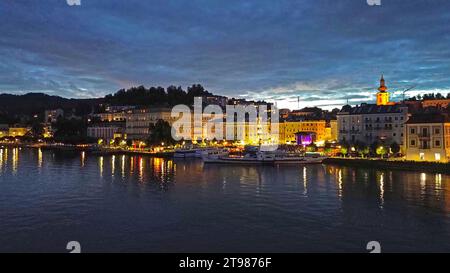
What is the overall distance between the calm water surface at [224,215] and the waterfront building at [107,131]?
4767 cm

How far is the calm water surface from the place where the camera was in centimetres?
1032

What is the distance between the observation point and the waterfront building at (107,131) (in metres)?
69.5

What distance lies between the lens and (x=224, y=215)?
13445 mm

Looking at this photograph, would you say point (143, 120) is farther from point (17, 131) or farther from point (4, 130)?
point (4, 130)

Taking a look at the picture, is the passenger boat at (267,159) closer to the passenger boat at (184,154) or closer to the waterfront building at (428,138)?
the passenger boat at (184,154)

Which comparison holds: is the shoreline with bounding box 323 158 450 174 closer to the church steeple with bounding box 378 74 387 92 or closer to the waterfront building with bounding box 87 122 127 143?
the church steeple with bounding box 378 74 387 92

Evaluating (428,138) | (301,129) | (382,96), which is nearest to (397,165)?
(428,138)

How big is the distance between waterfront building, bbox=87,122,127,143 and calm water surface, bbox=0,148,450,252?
47.7 metres

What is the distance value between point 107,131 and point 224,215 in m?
62.6

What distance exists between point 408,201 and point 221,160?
24.2m

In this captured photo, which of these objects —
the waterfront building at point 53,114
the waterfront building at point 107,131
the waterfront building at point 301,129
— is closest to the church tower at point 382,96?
the waterfront building at point 301,129

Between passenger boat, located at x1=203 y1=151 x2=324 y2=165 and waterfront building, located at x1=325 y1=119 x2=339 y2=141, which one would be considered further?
waterfront building, located at x1=325 y1=119 x2=339 y2=141

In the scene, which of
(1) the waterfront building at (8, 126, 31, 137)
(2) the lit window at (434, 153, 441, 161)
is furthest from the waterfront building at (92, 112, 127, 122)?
(2) the lit window at (434, 153, 441, 161)
